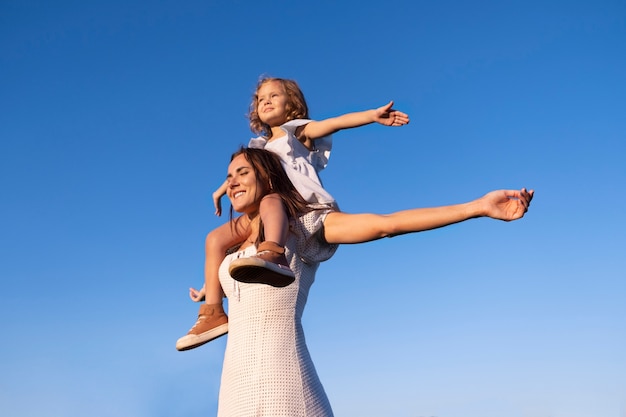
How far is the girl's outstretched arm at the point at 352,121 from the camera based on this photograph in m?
4.81

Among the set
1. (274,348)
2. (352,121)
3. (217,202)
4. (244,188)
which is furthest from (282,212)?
(217,202)

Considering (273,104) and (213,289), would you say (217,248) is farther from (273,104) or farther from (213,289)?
(273,104)

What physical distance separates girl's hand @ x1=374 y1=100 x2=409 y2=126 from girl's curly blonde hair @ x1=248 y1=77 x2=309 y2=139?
1.21 meters

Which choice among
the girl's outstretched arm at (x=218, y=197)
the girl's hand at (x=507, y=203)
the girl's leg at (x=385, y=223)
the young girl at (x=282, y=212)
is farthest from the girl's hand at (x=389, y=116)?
the girl's outstretched arm at (x=218, y=197)

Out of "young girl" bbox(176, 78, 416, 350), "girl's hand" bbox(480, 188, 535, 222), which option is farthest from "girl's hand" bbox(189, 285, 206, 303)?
"girl's hand" bbox(480, 188, 535, 222)

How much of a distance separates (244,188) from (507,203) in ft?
5.54

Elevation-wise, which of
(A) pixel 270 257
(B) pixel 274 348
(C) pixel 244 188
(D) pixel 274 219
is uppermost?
(C) pixel 244 188

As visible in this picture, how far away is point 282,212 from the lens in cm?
450

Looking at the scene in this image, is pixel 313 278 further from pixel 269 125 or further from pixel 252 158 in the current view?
pixel 269 125

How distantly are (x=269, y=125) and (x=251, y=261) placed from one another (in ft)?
7.77

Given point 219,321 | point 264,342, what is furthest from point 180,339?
point 264,342

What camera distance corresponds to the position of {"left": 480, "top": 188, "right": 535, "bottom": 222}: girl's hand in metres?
3.90

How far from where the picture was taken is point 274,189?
478 cm

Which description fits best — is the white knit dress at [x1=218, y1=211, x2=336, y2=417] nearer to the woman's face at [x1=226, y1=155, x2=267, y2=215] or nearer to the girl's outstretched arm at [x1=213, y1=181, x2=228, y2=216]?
the woman's face at [x1=226, y1=155, x2=267, y2=215]
